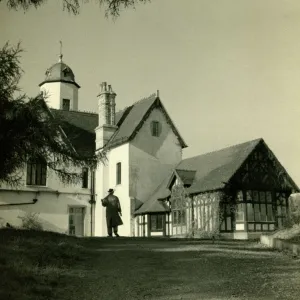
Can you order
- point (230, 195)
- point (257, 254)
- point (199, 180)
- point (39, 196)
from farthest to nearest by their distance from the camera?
point (39, 196)
point (199, 180)
point (230, 195)
point (257, 254)

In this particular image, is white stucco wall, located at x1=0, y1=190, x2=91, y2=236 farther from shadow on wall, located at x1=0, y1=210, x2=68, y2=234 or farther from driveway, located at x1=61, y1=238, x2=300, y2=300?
driveway, located at x1=61, y1=238, x2=300, y2=300

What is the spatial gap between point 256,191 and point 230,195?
1595mm

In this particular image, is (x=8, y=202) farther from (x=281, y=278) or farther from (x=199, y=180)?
(x=281, y=278)

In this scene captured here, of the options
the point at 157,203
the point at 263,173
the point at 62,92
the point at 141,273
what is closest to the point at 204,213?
the point at 263,173

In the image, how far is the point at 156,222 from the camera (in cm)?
2830

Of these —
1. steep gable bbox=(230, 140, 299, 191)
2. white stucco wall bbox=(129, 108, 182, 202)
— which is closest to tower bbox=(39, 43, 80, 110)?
white stucco wall bbox=(129, 108, 182, 202)

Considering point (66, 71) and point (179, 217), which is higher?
point (66, 71)

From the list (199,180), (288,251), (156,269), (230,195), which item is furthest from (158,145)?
(156,269)

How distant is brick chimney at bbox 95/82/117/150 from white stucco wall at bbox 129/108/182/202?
2.68 metres

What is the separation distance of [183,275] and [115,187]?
22316mm

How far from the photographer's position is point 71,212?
30297 millimetres

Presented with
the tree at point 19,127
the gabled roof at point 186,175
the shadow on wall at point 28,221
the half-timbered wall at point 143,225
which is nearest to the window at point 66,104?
the shadow on wall at point 28,221

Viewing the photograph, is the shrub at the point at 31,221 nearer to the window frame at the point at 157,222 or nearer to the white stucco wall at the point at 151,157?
the white stucco wall at the point at 151,157

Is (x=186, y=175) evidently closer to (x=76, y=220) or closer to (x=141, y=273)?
(x=76, y=220)
